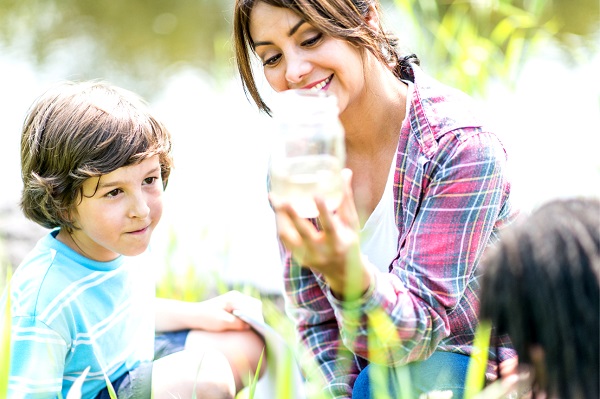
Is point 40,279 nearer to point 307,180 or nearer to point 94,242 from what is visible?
point 94,242

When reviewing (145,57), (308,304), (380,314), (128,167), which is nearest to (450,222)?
(380,314)

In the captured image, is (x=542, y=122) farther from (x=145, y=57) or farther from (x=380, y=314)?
(x=145, y=57)

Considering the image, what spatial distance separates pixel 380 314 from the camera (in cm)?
144

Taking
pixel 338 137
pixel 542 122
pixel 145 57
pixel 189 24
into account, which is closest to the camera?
pixel 338 137

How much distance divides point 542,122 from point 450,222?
1.90 m

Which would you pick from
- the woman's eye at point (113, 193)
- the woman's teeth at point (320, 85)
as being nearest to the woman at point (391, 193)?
the woman's teeth at point (320, 85)

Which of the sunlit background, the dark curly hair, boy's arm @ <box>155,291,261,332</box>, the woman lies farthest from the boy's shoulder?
the dark curly hair

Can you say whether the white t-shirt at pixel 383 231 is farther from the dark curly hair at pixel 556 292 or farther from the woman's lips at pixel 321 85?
the dark curly hair at pixel 556 292

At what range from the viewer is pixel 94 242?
6.37 ft

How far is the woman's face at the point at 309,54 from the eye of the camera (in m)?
1.74

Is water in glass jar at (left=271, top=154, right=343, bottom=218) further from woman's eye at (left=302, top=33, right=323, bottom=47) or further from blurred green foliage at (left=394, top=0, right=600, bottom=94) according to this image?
blurred green foliage at (left=394, top=0, right=600, bottom=94)

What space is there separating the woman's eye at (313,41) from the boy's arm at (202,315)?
697 millimetres

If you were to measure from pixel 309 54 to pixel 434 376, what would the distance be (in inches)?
26.5

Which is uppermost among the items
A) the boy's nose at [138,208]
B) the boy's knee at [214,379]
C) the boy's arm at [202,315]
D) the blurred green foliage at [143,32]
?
the blurred green foliage at [143,32]
